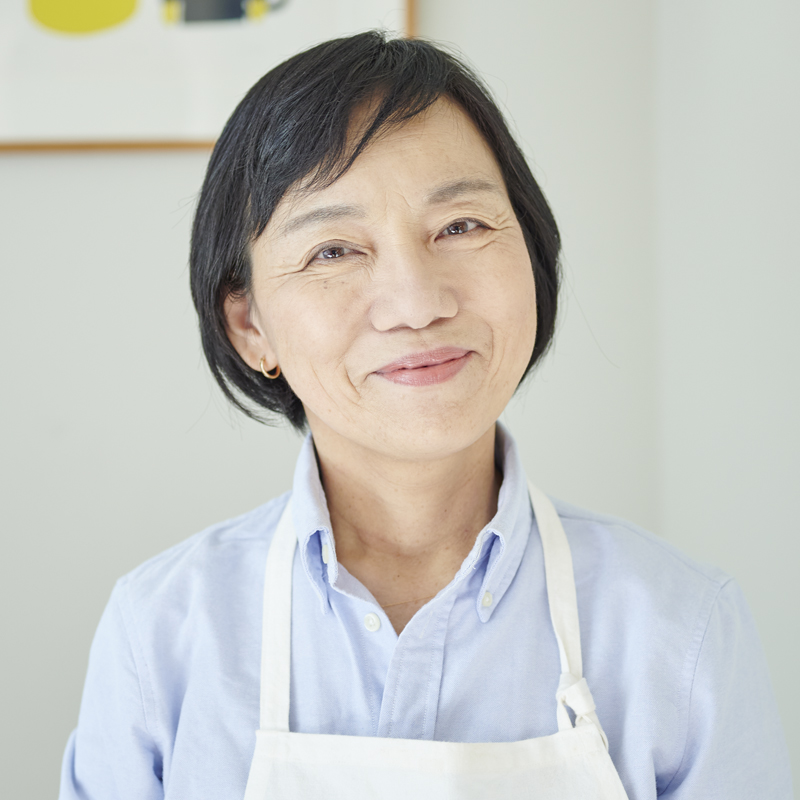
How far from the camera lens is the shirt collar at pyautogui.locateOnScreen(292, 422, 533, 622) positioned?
0.89 m

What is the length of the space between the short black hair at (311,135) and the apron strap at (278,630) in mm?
286

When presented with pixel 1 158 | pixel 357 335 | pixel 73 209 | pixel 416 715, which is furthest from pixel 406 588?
pixel 1 158

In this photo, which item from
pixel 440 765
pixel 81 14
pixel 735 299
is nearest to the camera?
pixel 440 765

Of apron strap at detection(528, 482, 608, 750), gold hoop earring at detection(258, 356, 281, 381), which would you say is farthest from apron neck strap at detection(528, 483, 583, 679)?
gold hoop earring at detection(258, 356, 281, 381)

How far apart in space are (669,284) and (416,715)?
39.2 inches

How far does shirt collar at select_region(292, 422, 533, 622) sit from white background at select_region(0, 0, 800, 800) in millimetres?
576

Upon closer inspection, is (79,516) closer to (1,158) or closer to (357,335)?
(1,158)

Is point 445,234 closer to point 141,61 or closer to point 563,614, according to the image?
point 563,614

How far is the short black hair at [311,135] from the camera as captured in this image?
0.85 metres

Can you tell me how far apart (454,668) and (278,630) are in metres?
0.21

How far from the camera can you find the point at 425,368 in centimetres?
82

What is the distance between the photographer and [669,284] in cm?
149

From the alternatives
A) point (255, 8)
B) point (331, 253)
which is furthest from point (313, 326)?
point (255, 8)

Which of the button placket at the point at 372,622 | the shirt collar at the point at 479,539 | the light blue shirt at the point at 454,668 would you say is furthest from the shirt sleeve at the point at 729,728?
the button placket at the point at 372,622
